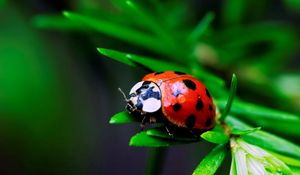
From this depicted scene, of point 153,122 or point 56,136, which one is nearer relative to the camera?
point 153,122

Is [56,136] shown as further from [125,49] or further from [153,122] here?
[153,122]

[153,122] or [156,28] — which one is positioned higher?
[156,28]

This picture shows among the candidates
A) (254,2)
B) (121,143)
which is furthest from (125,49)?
(121,143)

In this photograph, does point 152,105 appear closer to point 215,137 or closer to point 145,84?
point 145,84

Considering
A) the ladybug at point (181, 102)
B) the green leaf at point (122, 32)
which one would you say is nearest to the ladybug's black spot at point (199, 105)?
the ladybug at point (181, 102)

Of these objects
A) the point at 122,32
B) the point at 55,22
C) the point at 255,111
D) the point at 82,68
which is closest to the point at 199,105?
the point at 255,111

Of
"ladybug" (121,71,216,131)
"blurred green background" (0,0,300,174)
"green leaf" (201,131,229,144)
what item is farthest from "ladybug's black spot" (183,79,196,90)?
"blurred green background" (0,0,300,174)

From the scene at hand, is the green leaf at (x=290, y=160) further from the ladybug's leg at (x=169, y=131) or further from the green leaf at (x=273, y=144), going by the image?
the ladybug's leg at (x=169, y=131)
